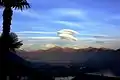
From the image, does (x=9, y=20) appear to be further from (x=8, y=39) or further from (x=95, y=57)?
(x=95, y=57)

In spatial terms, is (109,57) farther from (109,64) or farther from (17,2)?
(17,2)

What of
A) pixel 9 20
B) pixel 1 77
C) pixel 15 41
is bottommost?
pixel 1 77

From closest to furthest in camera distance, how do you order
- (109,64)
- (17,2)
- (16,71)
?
(16,71), (17,2), (109,64)

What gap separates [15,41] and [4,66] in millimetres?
1762

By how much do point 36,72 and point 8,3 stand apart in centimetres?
489

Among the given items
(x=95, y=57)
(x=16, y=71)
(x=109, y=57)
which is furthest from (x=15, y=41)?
(x=95, y=57)

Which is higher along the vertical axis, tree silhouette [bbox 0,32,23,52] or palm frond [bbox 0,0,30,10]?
palm frond [bbox 0,0,30,10]

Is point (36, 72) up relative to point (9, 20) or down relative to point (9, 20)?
down

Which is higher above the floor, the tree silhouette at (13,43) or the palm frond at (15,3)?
the palm frond at (15,3)

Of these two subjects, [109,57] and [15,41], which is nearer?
[15,41]

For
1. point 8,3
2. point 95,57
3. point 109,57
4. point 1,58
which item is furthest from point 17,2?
point 95,57

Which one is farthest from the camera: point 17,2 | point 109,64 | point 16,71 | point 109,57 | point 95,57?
point 95,57

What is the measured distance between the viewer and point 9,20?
23.8m

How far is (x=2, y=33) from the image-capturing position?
23.8m
